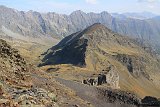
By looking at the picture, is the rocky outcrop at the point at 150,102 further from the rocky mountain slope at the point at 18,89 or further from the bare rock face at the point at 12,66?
the bare rock face at the point at 12,66

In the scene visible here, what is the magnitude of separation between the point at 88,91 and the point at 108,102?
6.81 metres

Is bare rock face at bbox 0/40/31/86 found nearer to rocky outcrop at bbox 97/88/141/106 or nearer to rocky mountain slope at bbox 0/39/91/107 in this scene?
rocky mountain slope at bbox 0/39/91/107

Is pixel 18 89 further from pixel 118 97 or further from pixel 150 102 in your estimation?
pixel 150 102

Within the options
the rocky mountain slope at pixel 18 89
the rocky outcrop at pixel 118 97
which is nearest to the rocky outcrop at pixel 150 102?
the rocky outcrop at pixel 118 97

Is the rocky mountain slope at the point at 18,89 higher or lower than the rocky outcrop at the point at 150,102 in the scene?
higher

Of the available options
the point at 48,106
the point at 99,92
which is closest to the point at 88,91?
the point at 99,92

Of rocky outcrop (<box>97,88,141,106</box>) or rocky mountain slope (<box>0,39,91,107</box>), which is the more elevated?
rocky mountain slope (<box>0,39,91,107</box>)

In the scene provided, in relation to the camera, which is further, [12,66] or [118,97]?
[118,97]

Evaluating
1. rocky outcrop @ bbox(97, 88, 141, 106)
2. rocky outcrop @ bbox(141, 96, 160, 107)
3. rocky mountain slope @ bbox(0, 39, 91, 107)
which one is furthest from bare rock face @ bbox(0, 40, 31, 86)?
rocky outcrop @ bbox(141, 96, 160, 107)

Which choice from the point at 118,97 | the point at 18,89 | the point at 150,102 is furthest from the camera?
the point at 118,97

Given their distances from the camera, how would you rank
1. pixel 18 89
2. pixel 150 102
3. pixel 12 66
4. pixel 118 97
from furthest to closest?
pixel 118 97, pixel 150 102, pixel 12 66, pixel 18 89

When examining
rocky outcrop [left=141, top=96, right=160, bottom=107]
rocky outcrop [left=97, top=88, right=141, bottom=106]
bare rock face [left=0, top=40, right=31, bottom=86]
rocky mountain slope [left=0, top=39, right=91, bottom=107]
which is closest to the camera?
rocky mountain slope [left=0, top=39, right=91, bottom=107]

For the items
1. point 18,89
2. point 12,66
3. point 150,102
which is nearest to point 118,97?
point 150,102

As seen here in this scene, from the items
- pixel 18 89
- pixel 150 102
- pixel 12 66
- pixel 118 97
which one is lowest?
pixel 150 102
